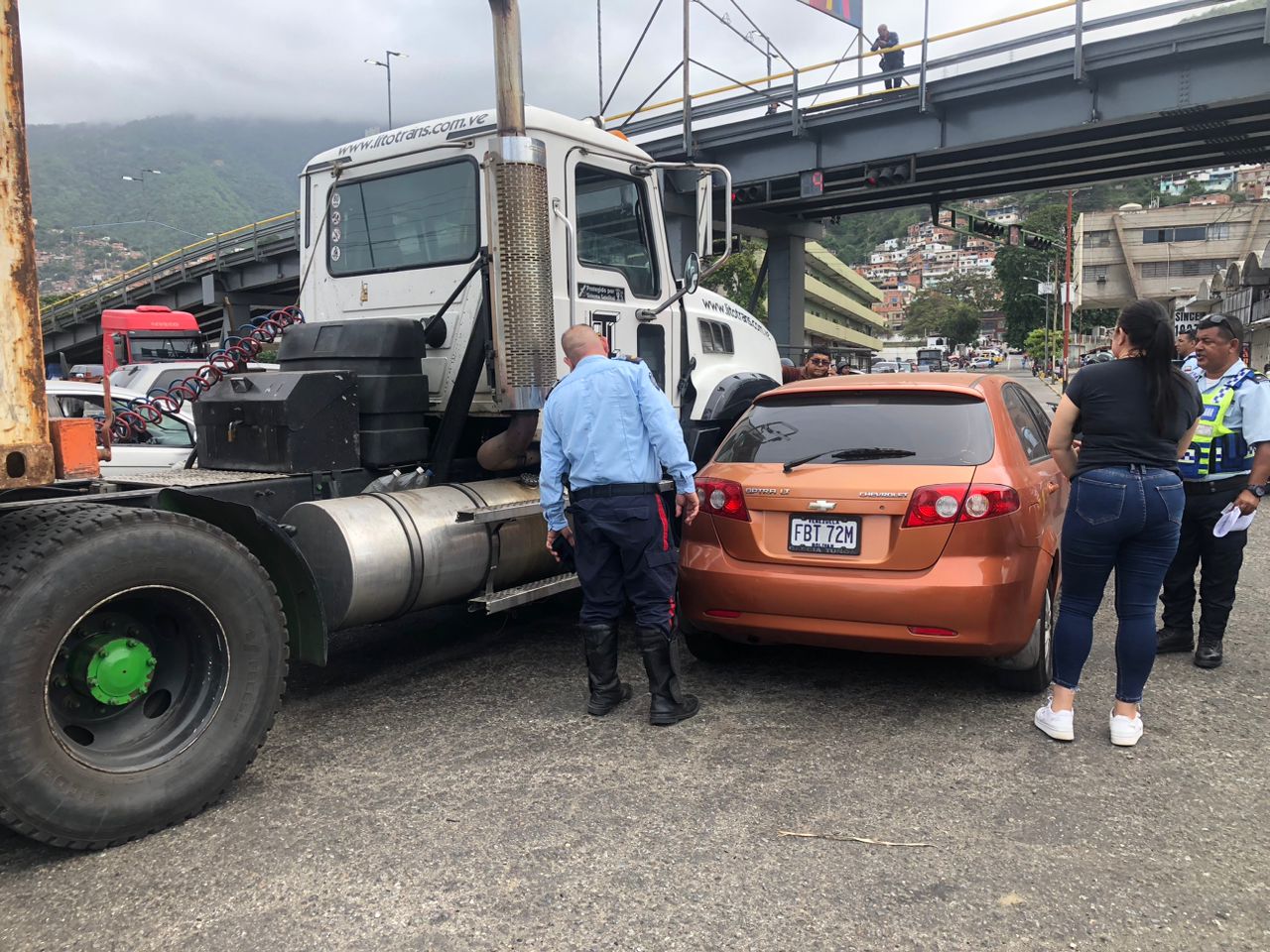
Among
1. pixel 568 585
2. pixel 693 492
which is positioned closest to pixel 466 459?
pixel 568 585

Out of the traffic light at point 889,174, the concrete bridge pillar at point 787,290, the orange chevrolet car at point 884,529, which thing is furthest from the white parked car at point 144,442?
the concrete bridge pillar at point 787,290

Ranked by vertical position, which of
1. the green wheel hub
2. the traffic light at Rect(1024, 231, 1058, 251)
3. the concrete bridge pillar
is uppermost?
the traffic light at Rect(1024, 231, 1058, 251)

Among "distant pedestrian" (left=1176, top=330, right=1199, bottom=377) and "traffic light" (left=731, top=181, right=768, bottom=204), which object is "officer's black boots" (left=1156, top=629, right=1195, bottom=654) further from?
"traffic light" (left=731, top=181, right=768, bottom=204)

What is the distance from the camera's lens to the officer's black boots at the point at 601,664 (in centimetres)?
457

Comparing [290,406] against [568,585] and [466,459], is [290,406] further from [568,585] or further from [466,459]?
[568,585]

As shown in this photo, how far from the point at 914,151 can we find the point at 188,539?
1694cm

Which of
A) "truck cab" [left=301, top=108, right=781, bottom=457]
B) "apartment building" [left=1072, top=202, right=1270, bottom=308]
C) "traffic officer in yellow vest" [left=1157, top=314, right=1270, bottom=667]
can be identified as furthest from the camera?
"apartment building" [left=1072, top=202, right=1270, bottom=308]

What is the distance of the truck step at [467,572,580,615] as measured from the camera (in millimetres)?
4781

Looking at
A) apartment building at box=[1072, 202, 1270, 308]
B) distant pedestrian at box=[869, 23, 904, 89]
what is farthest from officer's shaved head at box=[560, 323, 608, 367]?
apartment building at box=[1072, 202, 1270, 308]

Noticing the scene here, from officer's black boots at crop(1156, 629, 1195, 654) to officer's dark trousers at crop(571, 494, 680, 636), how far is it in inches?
115

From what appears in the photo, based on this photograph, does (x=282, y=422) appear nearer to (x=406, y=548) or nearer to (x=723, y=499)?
(x=406, y=548)

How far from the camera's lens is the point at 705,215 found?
6.18m

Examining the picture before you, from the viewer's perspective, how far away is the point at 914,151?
1778 centimetres

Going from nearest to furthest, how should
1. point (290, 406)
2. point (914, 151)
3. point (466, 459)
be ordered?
point (290, 406) → point (466, 459) → point (914, 151)
